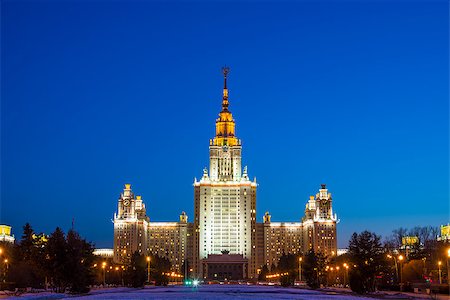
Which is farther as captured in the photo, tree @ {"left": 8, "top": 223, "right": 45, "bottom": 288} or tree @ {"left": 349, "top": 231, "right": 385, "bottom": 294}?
tree @ {"left": 8, "top": 223, "right": 45, "bottom": 288}

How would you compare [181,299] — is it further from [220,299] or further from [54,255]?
[54,255]

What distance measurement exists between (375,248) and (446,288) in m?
11.5

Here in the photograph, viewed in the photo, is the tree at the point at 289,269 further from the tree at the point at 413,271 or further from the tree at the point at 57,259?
the tree at the point at 57,259

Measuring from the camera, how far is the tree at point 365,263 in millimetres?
86812

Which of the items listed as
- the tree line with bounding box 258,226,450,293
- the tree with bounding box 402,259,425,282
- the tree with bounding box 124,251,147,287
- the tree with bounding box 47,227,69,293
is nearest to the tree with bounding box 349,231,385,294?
the tree line with bounding box 258,226,450,293

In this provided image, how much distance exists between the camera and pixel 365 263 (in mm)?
87625

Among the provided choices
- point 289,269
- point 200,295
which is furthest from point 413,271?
point 200,295

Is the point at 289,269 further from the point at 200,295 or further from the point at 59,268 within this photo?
the point at 59,268

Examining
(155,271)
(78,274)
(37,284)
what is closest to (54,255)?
(78,274)

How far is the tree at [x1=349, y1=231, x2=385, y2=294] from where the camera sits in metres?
86.8

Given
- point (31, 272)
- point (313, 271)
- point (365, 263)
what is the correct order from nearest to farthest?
point (365, 263) < point (31, 272) < point (313, 271)

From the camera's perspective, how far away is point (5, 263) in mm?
109750

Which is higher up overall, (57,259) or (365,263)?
(57,259)

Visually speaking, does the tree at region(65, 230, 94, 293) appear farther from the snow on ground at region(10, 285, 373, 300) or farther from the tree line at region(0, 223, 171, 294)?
the snow on ground at region(10, 285, 373, 300)
